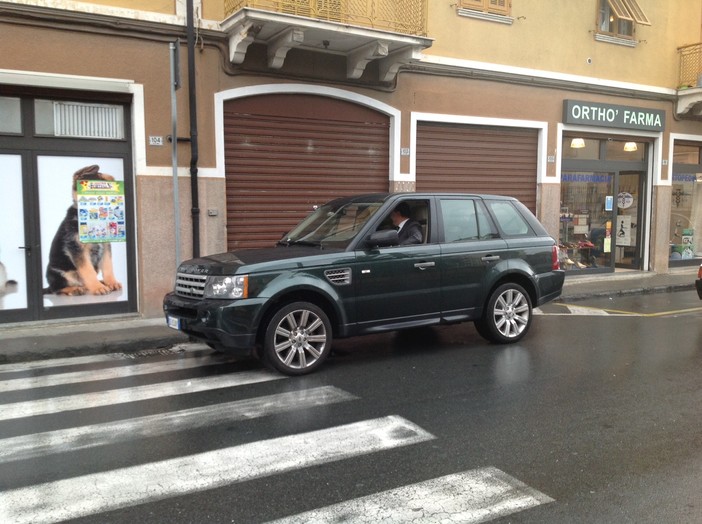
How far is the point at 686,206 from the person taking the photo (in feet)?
54.6

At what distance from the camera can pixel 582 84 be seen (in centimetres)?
1384

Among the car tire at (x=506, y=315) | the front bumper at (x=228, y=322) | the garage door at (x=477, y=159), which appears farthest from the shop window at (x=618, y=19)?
the front bumper at (x=228, y=322)

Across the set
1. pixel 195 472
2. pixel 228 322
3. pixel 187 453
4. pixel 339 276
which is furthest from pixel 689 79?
pixel 195 472

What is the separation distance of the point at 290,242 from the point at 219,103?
158 inches

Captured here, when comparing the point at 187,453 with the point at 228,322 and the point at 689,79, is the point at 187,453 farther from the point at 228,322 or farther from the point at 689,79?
the point at 689,79

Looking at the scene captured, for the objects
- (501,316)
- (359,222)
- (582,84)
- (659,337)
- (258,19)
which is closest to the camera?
(359,222)

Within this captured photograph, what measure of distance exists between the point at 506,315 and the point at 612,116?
8.98m

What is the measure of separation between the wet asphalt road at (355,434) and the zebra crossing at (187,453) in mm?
20

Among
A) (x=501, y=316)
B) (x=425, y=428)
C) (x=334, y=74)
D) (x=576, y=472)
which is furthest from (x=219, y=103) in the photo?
(x=576, y=472)

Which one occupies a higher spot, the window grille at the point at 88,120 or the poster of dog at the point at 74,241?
the window grille at the point at 88,120

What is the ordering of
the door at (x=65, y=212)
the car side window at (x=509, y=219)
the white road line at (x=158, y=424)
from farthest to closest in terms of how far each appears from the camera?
the door at (x=65, y=212) < the car side window at (x=509, y=219) < the white road line at (x=158, y=424)

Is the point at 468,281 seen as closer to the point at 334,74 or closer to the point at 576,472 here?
the point at 576,472

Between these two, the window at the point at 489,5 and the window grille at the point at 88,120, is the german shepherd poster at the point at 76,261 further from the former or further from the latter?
the window at the point at 489,5

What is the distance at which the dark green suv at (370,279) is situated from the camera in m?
6.01
